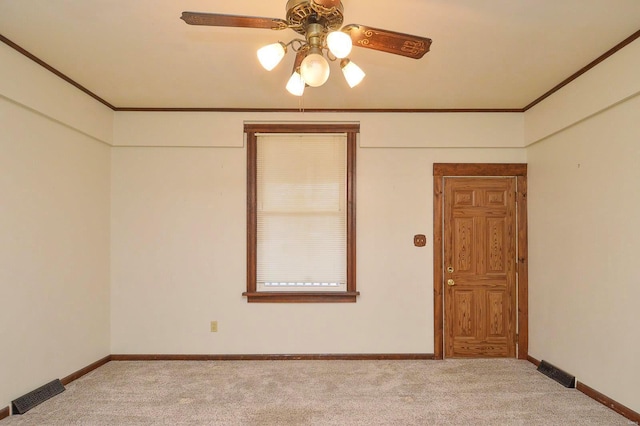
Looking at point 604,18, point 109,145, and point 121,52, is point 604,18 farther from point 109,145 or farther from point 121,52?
point 109,145

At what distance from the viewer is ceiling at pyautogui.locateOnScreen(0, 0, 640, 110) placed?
2307mm

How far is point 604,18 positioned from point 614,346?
2.33 metres

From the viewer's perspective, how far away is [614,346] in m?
2.93

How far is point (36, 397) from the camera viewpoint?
3.04 metres

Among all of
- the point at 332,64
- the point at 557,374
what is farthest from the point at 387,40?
the point at 557,374

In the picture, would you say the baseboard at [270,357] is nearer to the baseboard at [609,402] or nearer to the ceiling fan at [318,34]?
the baseboard at [609,402]

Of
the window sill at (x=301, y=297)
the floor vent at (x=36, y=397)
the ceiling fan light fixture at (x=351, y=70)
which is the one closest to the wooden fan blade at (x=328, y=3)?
the ceiling fan light fixture at (x=351, y=70)

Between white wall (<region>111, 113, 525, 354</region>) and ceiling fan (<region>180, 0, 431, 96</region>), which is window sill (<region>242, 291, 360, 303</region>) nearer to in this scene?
white wall (<region>111, 113, 525, 354</region>)

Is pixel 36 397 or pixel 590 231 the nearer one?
pixel 36 397

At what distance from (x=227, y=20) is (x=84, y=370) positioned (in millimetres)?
3578

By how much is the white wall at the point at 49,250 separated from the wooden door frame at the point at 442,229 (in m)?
3.52

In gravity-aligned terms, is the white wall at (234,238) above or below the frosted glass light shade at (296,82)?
below

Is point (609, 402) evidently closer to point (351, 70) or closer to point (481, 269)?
point (481, 269)

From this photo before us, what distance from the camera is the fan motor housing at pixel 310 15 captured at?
1.77 metres
